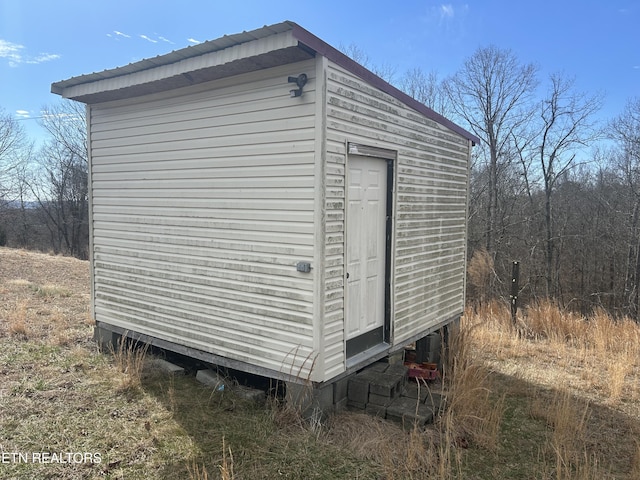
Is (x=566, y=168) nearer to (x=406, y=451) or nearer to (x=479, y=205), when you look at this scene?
(x=479, y=205)

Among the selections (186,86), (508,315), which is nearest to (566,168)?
(508,315)

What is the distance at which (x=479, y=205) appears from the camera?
57.0ft

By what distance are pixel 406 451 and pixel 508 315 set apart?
21.1ft

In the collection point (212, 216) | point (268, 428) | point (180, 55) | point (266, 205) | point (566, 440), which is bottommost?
point (566, 440)

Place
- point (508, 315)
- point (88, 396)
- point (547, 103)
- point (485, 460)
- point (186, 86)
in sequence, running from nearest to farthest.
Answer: point (485, 460)
point (88, 396)
point (186, 86)
point (508, 315)
point (547, 103)

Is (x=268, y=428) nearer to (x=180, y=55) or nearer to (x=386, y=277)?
(x=386, y=277)

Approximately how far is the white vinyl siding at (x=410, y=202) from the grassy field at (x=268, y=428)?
75 centimetres

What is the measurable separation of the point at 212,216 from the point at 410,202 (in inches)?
83.7

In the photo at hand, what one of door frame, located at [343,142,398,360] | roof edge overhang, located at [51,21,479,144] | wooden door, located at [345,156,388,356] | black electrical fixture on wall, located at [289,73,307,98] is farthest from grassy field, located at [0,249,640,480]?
roof edge overhang, located at [51,21,479,144]

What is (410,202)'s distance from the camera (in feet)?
16.4

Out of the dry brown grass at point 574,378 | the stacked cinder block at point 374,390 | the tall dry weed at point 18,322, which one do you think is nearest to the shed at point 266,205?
the stacked cinder block at point 374,390

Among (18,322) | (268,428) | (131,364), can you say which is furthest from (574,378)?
(18,322)

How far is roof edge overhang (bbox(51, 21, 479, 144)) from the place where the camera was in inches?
136

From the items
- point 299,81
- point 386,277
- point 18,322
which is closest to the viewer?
point 299,81
